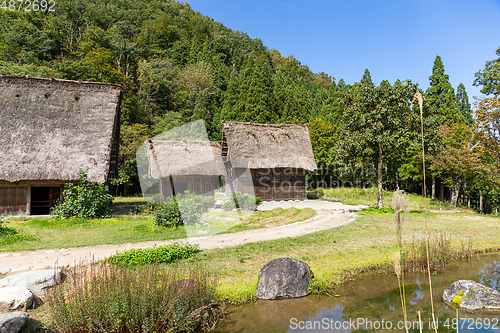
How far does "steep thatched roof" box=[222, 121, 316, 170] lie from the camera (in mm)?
24062

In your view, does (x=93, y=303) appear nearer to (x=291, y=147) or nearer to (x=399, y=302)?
(x=399, y=302)

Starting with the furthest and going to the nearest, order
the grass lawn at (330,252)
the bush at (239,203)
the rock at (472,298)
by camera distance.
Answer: the bush at (239,203), the grass lawn at (330,252), the rock at (472,298)

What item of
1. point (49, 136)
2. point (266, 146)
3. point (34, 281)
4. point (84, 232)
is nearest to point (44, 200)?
point (49, 136)

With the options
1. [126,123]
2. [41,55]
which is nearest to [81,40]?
[41,55]

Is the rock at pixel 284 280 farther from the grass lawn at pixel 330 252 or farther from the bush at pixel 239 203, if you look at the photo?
the bush at pixel 239 203

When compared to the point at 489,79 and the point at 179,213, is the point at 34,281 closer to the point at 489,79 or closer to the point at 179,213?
the point at 179,213

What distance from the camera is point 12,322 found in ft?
14.4

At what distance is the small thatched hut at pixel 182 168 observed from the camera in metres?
22.7

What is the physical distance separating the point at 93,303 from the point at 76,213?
38.9 feet

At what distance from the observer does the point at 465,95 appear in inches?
1309

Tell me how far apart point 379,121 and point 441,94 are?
21825mm

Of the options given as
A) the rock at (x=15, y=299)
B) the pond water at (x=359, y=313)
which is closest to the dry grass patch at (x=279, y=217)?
the pond water at (x=359, y=313)

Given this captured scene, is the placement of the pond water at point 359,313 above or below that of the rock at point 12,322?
below

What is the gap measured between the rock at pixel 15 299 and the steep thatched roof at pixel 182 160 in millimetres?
16648
